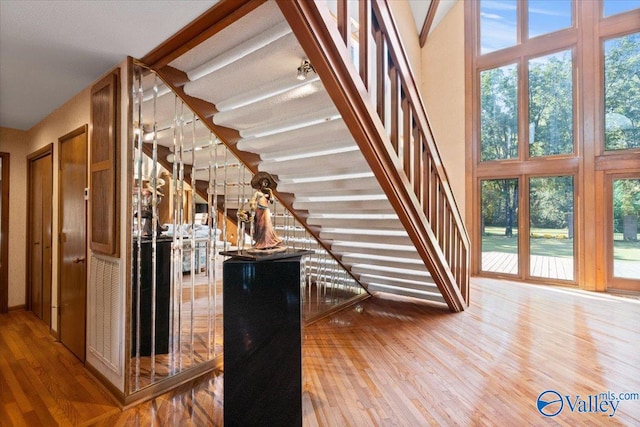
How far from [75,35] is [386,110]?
187cm

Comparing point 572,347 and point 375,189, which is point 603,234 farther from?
point 375,189

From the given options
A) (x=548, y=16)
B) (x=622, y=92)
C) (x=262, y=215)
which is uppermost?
(x=548, y=16)

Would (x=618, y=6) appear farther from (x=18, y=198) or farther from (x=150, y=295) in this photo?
(x=18, y=198)

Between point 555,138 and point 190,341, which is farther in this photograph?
point 555,138

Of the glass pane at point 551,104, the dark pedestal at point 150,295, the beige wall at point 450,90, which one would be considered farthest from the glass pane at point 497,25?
the dark pedestal at point 150,295

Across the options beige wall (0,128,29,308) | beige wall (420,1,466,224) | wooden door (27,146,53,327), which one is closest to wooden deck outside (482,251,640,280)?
beige wall (420,1,466,224)

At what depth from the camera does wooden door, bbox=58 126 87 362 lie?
2.63 m

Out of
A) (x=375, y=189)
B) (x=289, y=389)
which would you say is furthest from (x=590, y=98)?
(x=289, y=389)

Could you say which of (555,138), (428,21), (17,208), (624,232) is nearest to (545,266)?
(624,232)

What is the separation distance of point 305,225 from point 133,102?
6.17 ft

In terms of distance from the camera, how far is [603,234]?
200 inches

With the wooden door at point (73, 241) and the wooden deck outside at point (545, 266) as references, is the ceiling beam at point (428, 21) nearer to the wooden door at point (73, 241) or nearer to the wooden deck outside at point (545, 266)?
the wooden deck outside at point (545, 266)

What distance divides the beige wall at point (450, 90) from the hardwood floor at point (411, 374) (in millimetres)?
3425

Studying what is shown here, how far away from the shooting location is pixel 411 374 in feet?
7.88
